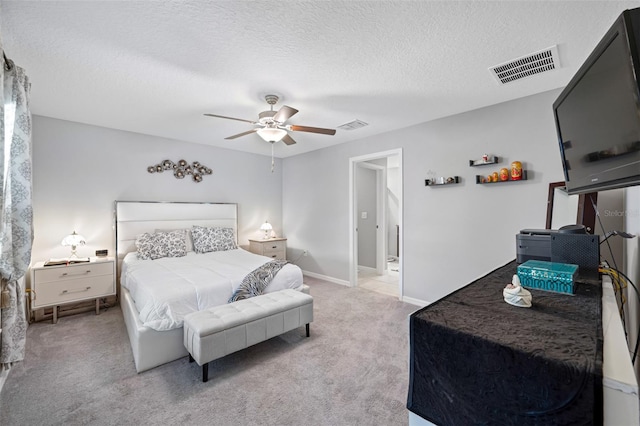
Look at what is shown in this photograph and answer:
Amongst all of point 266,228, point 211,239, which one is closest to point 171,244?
point 211,239

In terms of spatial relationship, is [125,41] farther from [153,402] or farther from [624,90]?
[624,90]

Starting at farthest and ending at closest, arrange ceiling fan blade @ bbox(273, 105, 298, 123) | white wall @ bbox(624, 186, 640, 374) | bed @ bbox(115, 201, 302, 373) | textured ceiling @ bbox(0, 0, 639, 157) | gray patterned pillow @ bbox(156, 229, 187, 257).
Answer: gray patterned pillow @ bbox(156, 229, 187, 257)
ceiling fan blade @ bbox(273, 105, 298, 123)
bed @ bbox(115, 201, 302, 373)
textured ceiling @ bbox(0, 0, 639, 157)
white wall @ bbox(624, 186, 640, 374)

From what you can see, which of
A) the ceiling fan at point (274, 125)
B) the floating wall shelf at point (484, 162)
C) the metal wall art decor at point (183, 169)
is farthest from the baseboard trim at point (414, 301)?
the metal wall art decor at point (183, 169)

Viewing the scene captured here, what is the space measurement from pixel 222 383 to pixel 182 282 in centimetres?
99

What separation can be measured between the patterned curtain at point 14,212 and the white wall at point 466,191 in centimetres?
368

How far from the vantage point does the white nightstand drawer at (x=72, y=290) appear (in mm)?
3006

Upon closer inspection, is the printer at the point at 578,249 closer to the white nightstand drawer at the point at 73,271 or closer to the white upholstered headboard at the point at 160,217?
the white nightstand drawer at the point at 73,271

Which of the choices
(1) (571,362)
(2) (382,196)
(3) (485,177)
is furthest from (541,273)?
(2) (382,196)

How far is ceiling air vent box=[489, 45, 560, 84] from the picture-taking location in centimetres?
205

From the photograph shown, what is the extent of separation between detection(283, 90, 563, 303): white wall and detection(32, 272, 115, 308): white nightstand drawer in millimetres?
3362

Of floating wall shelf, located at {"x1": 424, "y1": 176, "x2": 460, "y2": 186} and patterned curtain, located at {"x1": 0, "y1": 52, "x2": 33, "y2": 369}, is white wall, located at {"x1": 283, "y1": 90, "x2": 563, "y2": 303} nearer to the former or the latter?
floating wall shelf, located at {"x1": 424, "y1": 176, "x2": 460, "y2": 186}

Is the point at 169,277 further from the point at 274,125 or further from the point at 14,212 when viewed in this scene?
the point at 274,125

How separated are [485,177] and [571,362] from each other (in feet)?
9.45

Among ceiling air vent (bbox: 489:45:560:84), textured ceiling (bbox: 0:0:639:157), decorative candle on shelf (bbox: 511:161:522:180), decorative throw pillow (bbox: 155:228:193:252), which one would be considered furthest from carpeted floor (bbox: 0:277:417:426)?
ceiling air vent (bbox: 489:45:560:84)
